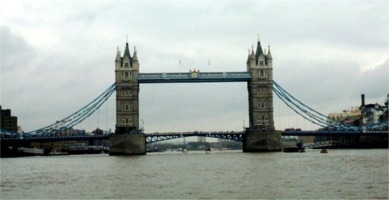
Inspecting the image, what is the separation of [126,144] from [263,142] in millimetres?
19387

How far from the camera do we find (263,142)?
99.4 meters

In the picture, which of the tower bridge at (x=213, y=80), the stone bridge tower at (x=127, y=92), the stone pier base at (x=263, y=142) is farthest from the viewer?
the stone bridge tower at (x=127, y=92)

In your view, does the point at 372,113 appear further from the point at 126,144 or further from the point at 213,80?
the point at 126,144

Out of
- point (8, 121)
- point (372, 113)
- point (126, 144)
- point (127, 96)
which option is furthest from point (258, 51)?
point (8, 121)

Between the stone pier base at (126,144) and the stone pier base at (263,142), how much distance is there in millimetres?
15426

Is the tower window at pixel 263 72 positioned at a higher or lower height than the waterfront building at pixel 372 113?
higher

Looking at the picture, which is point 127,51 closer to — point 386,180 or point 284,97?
point 284,97

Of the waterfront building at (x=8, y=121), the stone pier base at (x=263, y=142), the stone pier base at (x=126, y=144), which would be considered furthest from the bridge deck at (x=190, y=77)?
the waterfront building at (x=8, y=121)

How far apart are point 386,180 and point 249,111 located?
76.5m

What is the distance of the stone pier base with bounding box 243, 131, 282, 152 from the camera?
9925cm

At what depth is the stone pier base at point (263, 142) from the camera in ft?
326

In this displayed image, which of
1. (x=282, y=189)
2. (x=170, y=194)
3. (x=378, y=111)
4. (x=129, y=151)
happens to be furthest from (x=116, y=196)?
(x=378, y=111)

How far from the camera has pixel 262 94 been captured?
10712 cm

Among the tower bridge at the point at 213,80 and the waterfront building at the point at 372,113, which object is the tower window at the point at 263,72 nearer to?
the tower bridge at the point at 213,80
